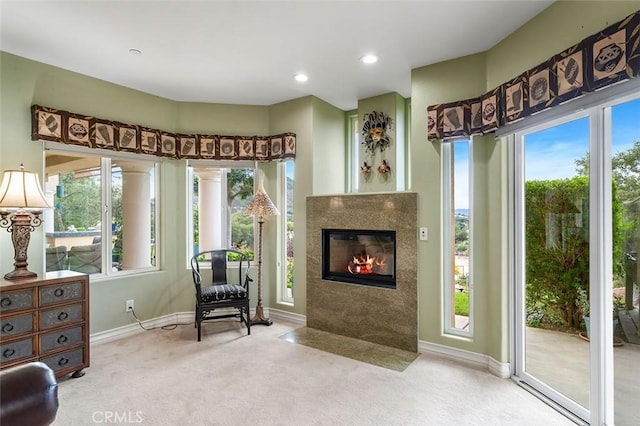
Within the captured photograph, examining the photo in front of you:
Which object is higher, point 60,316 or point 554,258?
point 554,258

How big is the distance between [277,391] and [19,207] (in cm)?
242

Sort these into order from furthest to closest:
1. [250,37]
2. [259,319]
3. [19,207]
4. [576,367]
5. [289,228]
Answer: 1. [289,228]
2. [259,319]
3. [250,37]
4. [19,207]
5. [576,367]

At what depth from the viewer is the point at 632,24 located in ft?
5.14

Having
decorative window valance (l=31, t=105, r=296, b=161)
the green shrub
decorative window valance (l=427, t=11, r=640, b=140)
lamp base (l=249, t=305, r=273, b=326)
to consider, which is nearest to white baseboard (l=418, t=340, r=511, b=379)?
the green shrub

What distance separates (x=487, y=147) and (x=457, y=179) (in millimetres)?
386

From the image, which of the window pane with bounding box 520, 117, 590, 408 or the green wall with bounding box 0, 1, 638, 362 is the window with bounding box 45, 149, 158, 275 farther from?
the window pane with bounding box 520, 117, 590, 408

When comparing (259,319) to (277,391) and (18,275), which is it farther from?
(18,275)

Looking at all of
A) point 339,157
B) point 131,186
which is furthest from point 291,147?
point 131,186

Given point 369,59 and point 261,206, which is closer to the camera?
point 369,59

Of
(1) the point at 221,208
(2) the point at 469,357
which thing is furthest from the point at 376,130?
(2) the point at 469,357

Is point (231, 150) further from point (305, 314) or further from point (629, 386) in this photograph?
point (629, 386)

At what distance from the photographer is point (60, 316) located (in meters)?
2.61

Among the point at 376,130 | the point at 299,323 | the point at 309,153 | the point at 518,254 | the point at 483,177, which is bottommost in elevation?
the point at 299,323

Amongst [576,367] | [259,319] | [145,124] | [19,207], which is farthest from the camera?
[259,319]
